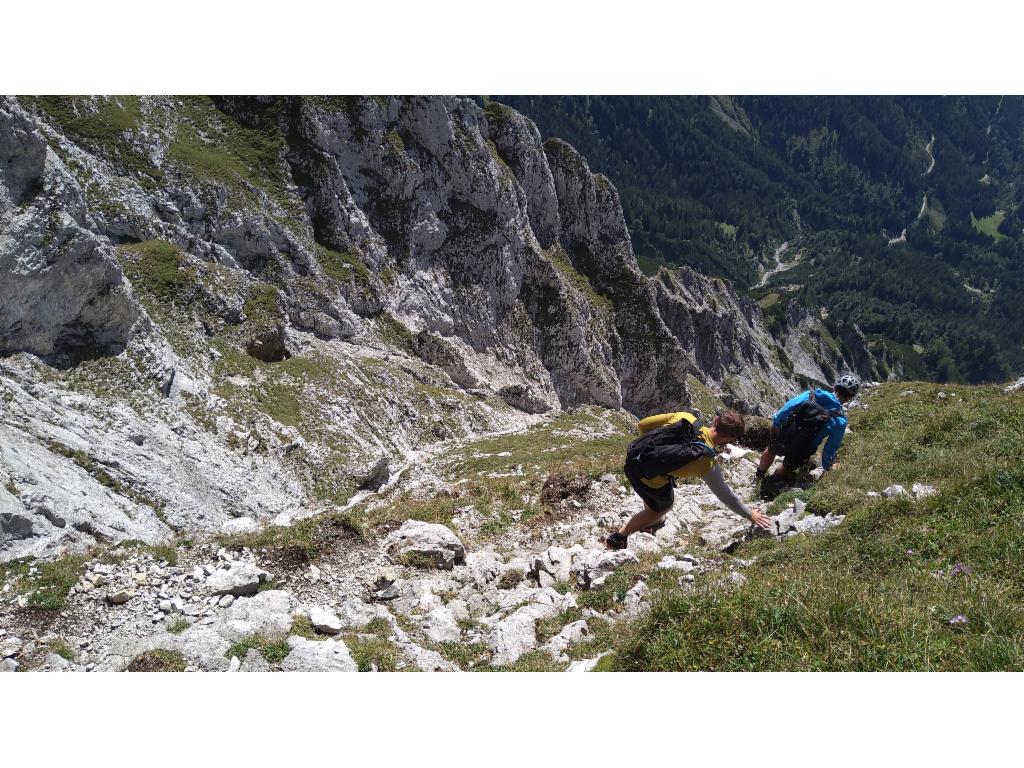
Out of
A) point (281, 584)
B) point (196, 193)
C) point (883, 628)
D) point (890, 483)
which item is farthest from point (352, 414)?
point (883, 628)

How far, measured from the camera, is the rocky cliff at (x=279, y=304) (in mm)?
25156

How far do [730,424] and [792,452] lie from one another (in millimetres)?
5042

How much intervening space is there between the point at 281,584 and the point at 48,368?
80.8 feet

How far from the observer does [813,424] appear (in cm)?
1216

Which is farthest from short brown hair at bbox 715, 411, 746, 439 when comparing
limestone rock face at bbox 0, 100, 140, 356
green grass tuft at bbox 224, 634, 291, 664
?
limestone rock face at bbox 0, 100, 140, 356

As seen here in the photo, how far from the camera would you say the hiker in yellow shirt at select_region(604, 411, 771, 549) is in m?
8.91

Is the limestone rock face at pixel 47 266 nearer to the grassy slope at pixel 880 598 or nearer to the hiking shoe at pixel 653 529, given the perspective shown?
the hiking shoe at pixel 653 529

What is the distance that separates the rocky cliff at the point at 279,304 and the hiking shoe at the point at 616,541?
1029cm

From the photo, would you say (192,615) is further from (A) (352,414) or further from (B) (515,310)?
(B) (515,310)

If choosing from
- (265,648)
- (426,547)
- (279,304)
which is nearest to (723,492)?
(426,547)

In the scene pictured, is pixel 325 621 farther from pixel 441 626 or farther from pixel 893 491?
pixel 893 491

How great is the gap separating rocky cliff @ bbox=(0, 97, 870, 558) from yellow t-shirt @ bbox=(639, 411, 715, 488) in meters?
11.7

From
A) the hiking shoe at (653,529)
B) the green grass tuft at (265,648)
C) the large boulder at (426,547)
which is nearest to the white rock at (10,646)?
the green grass tuft at (265,648)

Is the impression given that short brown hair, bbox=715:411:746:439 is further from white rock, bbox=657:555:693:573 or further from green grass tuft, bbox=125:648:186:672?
green grass tuft, bbox=125:648:186:672
